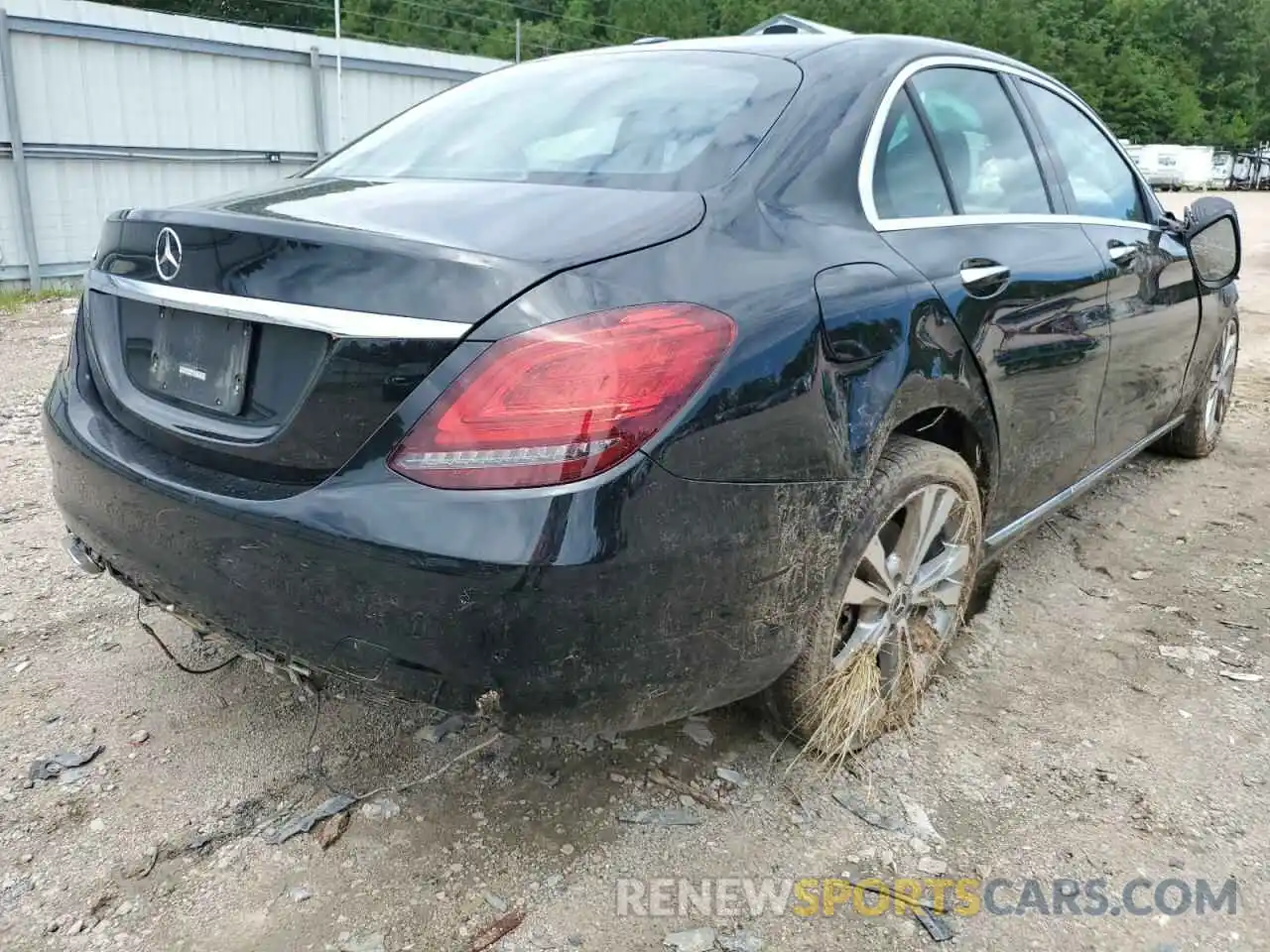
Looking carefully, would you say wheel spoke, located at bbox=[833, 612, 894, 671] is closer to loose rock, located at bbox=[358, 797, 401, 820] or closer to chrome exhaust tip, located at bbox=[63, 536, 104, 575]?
loose rock, located at bbox=[358, 797, 401, 820]

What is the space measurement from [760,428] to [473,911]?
1.04 meters

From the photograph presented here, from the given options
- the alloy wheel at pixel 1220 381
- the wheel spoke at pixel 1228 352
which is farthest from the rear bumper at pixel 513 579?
the wheel spoke at pixel 1228 352

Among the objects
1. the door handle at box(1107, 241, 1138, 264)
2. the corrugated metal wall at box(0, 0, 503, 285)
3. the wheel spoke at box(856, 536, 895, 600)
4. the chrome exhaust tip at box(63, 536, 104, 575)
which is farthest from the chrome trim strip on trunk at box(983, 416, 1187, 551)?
the corrugated metal wall at box(0, 0, 503, 285)

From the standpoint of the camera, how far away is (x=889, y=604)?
239cm

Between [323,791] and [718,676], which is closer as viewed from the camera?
[718,676]

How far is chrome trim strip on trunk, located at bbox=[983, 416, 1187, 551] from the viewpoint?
284 centimetres

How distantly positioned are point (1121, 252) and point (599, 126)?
5.94 feet

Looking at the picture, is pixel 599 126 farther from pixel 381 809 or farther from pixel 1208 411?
pixel 1208 411

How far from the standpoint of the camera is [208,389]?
192 centimetres

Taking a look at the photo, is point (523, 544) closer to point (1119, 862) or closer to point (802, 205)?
point (802, 205)

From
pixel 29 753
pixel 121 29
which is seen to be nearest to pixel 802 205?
pixel 29 753

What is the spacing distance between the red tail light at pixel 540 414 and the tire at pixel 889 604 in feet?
2.21

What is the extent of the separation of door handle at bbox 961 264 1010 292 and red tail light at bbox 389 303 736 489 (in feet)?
3.66

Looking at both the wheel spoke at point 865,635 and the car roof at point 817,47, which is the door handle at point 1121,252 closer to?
the car roof at point 817,47
